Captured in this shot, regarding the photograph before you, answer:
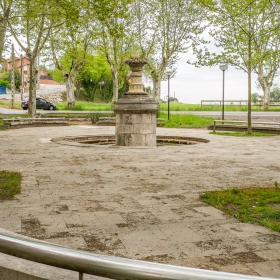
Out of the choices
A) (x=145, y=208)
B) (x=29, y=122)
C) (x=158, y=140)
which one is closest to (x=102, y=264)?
(x=145, y=208)

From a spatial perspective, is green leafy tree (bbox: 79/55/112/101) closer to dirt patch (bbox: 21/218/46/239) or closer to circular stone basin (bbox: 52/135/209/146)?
circular stone basin (bbox: 52/135/209/146)

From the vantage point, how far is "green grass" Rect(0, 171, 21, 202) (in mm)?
6285

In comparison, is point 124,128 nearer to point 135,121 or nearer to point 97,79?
point 135,121

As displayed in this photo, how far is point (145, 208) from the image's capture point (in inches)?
Result: 219

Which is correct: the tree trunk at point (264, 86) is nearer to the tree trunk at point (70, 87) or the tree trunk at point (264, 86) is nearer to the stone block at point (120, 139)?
the tree trunk at point (70, 87)

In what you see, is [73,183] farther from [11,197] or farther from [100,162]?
[100,162]

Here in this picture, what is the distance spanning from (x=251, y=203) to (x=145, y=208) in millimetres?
1512

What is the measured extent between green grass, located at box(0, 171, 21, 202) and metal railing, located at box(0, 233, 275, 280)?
4.56 meters

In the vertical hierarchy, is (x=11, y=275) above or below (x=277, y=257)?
above

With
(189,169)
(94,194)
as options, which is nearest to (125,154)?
(189,169)

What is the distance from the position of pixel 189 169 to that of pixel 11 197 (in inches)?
154

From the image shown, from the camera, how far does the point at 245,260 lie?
3742mm

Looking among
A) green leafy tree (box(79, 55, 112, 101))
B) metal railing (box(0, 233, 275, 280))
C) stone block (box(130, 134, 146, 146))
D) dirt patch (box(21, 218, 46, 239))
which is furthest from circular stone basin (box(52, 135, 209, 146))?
green leafy tree (box(79, 55, 112, 101))

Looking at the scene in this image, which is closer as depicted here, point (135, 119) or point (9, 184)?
point (9, 184)
